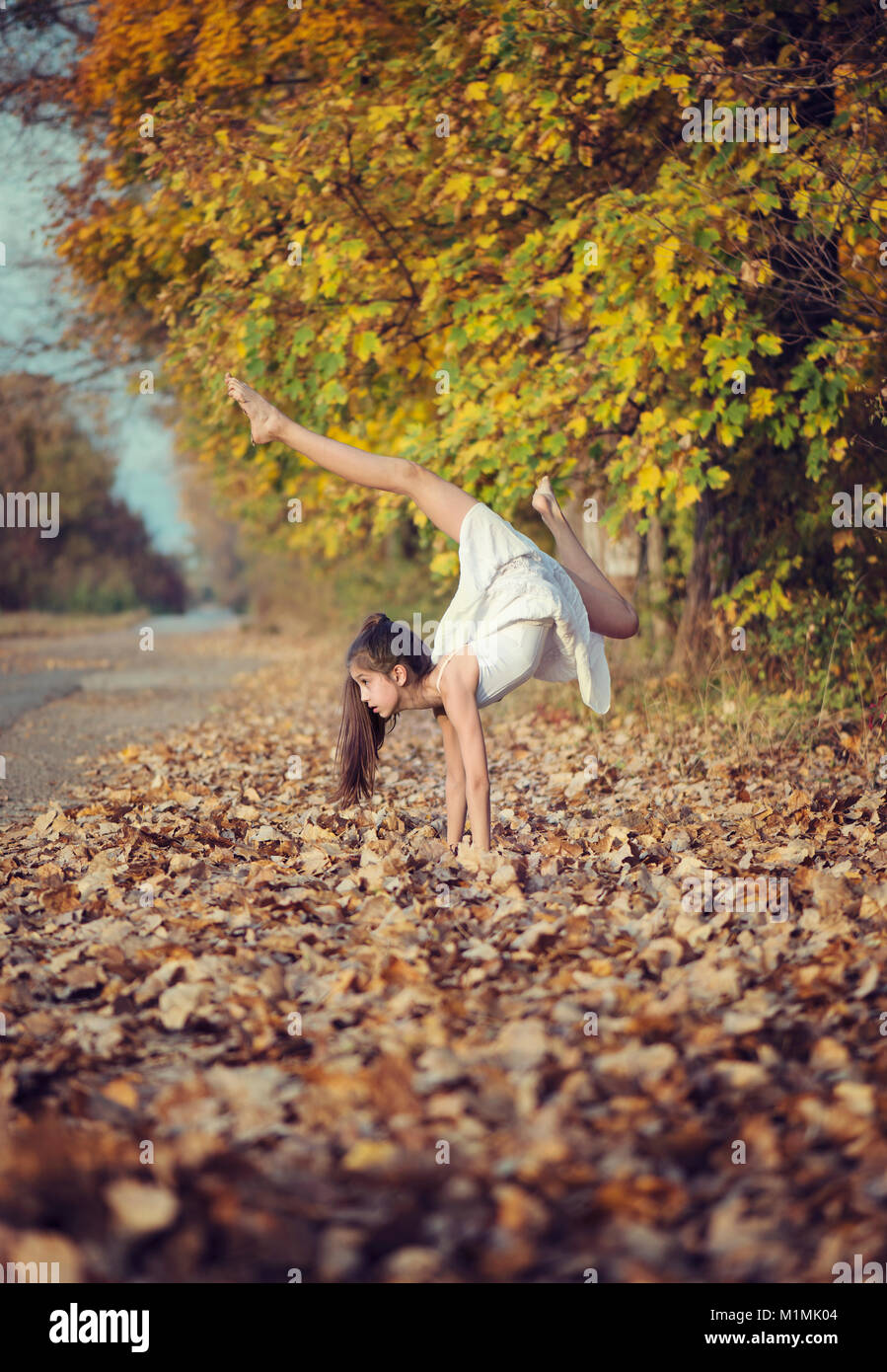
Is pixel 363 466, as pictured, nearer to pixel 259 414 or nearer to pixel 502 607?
pixel 259 414

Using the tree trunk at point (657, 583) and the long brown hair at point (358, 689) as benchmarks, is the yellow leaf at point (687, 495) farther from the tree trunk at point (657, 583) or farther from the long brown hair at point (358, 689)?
the long brown hair at point (358, 689)

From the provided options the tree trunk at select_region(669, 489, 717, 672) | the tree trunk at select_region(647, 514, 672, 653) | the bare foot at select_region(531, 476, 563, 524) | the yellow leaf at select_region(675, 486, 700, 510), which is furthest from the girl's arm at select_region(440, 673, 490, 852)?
the tree trunk at select_region(647, 514, 672, 653)

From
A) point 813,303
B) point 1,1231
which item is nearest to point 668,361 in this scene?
point 813,303

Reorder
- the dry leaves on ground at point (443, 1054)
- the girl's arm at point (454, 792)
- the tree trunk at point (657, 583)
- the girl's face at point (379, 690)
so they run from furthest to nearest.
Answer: the tree trunk at point (657, 583)
the girl's arm at point (454, 792)
the girl's face at point (379, 690)
the dry leaves on ground at point (443, 1054)

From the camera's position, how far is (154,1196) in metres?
1.97

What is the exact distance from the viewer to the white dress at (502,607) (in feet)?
14.1

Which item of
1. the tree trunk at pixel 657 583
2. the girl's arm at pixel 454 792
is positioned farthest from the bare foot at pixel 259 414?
the tree trunk at pixel 657 583

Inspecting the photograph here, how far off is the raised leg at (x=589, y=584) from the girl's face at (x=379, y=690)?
0.89m

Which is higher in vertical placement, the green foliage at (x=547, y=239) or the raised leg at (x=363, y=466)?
the green foliage at (x=547, y=239)

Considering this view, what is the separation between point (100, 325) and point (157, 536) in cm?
4274

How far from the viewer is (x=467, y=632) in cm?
442

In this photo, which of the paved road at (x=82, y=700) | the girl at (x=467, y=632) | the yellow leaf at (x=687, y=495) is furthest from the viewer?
the paved road at (x=82, y=700)
